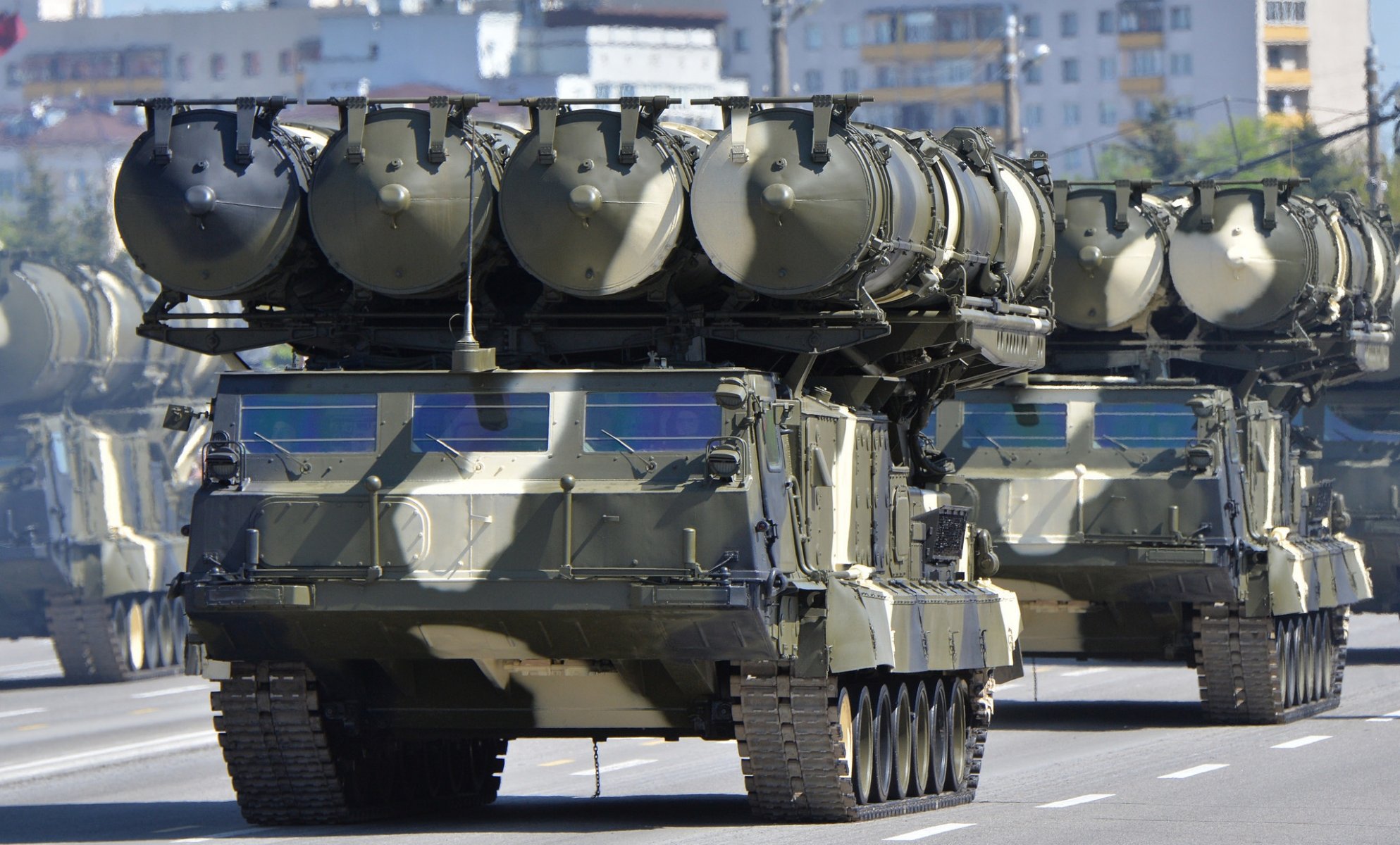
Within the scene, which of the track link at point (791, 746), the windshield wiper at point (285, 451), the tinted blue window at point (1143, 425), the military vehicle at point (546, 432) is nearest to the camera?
the military vehicle at point (546, 432)

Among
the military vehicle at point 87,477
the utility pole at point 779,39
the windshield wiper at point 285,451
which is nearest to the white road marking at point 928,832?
the windshield wiper at point 285,451

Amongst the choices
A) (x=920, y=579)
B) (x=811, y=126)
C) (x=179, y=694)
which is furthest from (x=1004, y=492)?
(x=179, y=694)

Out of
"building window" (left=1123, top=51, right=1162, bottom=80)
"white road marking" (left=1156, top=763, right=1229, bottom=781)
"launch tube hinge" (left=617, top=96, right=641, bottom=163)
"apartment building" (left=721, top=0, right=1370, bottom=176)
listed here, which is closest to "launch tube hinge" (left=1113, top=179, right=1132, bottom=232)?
"white road marking" (left=1156, top=763, right=1229, bottom=781)

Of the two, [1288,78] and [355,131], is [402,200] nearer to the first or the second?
[355,131]

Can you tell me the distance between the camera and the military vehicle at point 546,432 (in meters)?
13.0

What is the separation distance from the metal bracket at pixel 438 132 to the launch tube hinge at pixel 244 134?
0.93 m

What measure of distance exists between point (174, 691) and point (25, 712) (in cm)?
311

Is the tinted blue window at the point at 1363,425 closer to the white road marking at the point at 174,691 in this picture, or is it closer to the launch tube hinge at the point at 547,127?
the white road marking at the point at 174,691

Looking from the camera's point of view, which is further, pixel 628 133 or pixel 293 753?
pixel 628 133

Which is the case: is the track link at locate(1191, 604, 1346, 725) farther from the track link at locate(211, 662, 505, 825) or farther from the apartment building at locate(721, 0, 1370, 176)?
the apartment building at locate(721, 0, 1370, 176)

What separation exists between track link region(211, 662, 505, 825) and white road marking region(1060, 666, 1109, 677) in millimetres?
14420

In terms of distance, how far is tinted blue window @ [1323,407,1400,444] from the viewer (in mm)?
28969

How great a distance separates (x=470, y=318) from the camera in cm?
1357

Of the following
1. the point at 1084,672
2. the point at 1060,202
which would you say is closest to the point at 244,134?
the point at 1060,202
